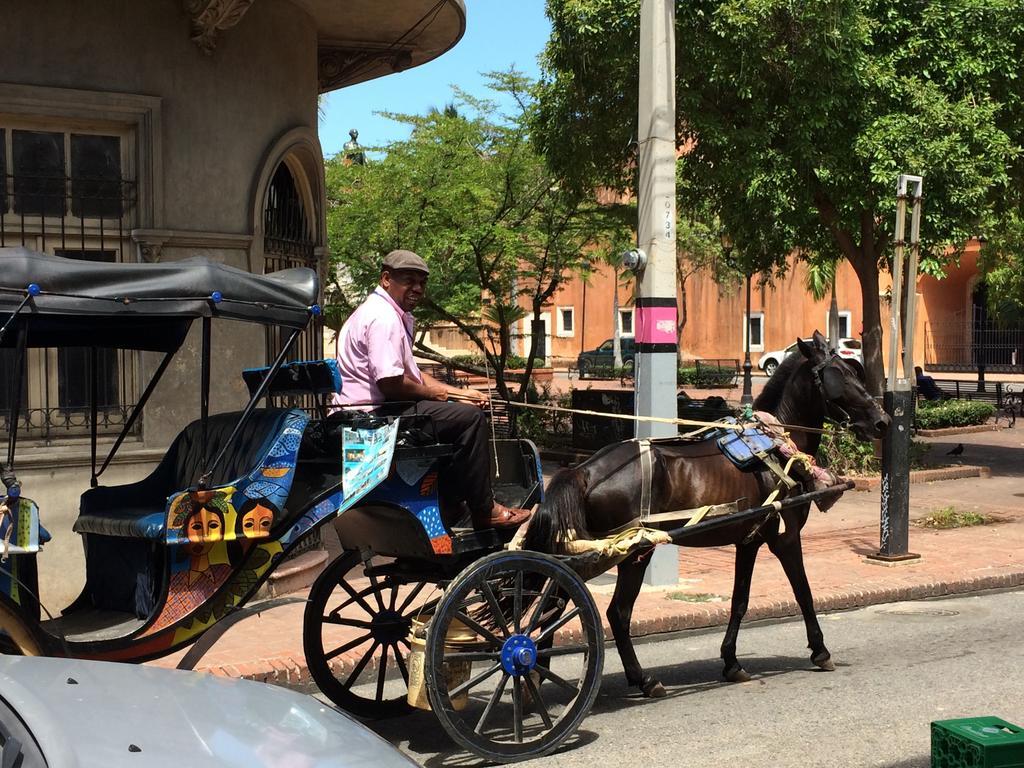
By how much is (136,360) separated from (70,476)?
109 centimetres

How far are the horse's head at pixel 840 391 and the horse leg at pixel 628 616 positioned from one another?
6.05 feet

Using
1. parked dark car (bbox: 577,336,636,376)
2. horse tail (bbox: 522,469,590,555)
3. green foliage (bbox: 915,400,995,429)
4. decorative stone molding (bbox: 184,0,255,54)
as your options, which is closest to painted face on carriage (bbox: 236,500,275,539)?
horse tail (bbox: 522,469,590,555)

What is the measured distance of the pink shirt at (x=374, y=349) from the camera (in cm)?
572

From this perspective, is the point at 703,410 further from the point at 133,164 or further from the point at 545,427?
the point at 133,164

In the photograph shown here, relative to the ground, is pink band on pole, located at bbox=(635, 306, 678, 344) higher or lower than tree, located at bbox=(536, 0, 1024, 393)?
lower

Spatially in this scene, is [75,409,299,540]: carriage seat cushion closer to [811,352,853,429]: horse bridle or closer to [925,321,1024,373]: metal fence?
[811,352,853,429]: horse bridle

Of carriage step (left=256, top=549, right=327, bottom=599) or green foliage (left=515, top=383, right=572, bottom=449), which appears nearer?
carriage step (left=256, top=549, right=327, bottom=599)

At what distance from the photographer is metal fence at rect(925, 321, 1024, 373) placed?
1804 inches

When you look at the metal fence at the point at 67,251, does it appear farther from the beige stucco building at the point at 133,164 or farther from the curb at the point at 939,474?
the curb at the point at 939,474

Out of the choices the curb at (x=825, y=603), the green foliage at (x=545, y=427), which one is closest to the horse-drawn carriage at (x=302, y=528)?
the curb at (x=825, y=603)

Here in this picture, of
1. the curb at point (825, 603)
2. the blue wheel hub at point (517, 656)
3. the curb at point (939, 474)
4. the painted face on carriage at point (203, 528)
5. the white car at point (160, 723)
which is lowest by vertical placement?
the curb at point (825, 603)

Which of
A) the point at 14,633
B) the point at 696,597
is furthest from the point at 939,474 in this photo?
the point at 14,633

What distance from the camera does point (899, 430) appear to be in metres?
10.5

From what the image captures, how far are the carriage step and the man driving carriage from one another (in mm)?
3399
